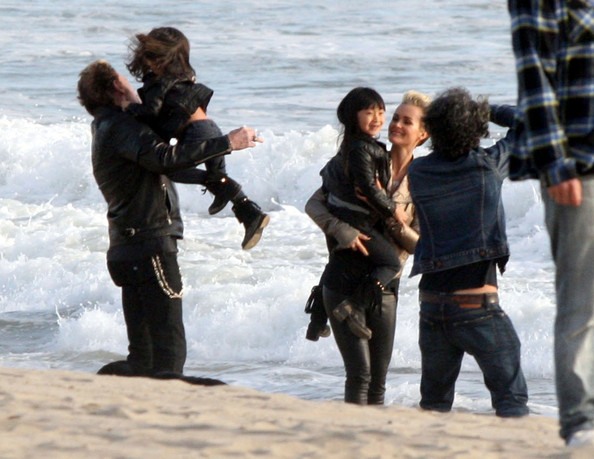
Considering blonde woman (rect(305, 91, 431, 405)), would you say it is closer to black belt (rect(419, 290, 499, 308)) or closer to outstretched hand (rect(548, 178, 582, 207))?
black belt (rect(419, 290, 499, 308))

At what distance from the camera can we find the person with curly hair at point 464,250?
4324 millimetres

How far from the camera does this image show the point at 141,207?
4.91 meters

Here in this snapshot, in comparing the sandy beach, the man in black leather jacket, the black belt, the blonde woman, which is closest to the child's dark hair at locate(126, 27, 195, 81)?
the man in black leather jacket

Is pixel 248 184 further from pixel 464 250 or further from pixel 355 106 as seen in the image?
pixel 464 250

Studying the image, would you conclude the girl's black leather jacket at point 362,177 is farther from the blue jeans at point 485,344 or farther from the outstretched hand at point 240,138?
the blue jeans at point 485,344

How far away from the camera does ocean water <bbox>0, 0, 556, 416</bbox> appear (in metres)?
8.64

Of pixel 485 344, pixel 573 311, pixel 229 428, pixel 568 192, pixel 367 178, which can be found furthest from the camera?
pixel 367 178

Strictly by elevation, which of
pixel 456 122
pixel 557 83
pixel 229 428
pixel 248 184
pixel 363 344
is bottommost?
pixel 248 184

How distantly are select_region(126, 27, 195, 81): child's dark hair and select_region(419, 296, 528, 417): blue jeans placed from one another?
1521mm

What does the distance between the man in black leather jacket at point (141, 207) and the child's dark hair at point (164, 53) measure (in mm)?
157

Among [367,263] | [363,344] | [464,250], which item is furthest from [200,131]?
[464,250]

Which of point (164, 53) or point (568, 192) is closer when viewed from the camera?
point (568, 192)

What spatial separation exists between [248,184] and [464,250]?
37.9 feet

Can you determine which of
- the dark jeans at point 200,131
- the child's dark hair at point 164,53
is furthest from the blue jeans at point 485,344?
the child's dark hair at point 164,53
